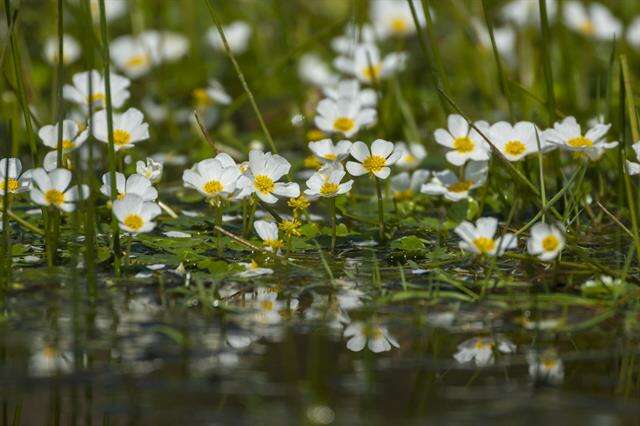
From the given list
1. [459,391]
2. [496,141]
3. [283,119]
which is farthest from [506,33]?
[459,391]

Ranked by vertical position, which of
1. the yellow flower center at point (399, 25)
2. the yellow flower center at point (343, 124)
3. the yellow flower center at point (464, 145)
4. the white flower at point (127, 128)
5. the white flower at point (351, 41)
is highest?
the yellow flower center at point (399, 25)

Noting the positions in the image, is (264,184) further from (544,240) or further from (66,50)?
(66,50)

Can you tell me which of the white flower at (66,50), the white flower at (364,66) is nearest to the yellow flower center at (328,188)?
the white flower at (364,66)

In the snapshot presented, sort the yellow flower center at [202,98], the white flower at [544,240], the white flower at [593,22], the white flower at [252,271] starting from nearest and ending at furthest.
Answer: the white flower at [544,240]
the white flower at [252,271]
the yellow flower center at [202,98]
the white flower at [593,22]

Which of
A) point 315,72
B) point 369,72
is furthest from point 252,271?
point 315,72

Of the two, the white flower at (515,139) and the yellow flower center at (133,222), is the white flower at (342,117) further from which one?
the yellow flower center at (133,222)

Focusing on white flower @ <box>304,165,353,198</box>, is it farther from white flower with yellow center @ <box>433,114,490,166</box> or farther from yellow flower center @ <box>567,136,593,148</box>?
yellow flower center @ <box>567,136,593,148</box>
